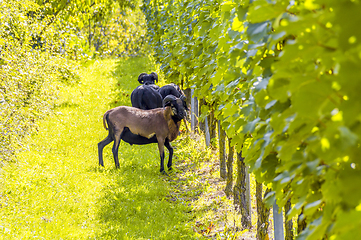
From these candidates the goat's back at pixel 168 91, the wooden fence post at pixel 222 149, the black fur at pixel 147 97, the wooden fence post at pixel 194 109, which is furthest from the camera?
the wooden fence post at pixel 194 109

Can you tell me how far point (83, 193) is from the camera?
813 cm

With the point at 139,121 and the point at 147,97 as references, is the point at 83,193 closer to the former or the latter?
the point at 139,121

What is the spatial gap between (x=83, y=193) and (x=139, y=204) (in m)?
1.33

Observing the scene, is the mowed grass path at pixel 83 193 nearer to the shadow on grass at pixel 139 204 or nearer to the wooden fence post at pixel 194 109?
the shadow on grass at pixel 139 204

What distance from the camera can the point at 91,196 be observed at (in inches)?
315

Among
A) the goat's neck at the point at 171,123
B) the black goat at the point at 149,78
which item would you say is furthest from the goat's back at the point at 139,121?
the black goat at the point at 149,78

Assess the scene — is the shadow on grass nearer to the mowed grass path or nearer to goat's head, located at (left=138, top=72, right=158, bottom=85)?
the mowed grass path

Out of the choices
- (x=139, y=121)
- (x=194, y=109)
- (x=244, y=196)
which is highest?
(x=139, y=121)

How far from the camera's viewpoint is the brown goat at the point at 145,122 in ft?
31.9

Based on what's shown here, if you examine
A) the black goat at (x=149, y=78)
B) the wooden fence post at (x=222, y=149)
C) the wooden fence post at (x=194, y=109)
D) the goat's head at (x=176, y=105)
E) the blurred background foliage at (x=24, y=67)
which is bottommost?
the wooden fence post at (x=194, y=109)

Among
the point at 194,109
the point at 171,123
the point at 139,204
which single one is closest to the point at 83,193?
the point at 139,204

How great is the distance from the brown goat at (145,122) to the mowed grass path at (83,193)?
0.96 metres

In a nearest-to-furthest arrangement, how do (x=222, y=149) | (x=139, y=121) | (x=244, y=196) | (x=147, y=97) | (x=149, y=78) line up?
(x=244, y=196) < (x=222, y=149) < (x=139, y=121) < (x=147, y=97) < (x=149, y=78)

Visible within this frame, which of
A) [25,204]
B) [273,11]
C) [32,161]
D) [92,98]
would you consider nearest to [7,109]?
[32,161]
